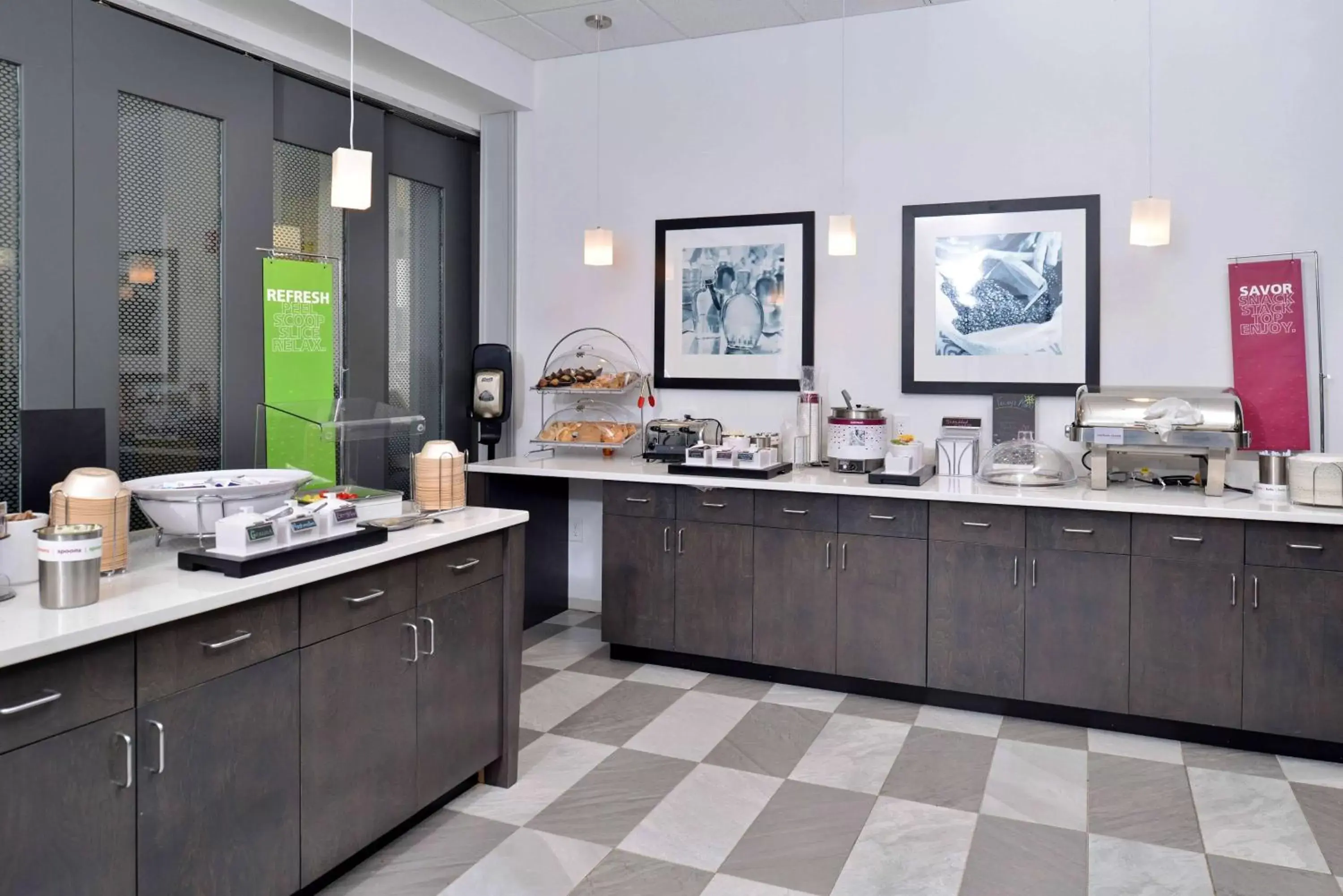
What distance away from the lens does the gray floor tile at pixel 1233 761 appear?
3344 mm

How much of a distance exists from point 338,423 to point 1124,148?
135 inches

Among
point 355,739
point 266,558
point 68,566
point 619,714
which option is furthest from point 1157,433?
point 68,566

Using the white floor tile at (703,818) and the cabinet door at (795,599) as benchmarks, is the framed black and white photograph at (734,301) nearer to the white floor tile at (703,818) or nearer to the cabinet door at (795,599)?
the cabinet door at (795,599)

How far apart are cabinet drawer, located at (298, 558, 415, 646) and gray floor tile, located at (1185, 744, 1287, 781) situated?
9.07ft

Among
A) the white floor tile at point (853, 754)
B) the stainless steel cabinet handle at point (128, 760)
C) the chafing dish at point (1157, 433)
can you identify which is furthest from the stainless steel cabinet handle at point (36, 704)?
the chafing dish at point (1157, 433)

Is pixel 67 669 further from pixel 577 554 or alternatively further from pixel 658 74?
pixel 658 74

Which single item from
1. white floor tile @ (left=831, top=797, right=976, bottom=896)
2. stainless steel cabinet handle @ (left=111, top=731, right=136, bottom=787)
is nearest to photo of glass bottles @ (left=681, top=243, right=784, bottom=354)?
A: white floor tile @ (left=831, top=797, right=976, bottom=896)

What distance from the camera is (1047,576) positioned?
12.2 feet

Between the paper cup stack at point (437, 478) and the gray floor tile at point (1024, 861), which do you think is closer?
the gray floor tile at point (1024, 861)

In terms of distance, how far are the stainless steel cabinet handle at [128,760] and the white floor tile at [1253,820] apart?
9.18 ft

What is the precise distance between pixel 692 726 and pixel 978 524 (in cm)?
138

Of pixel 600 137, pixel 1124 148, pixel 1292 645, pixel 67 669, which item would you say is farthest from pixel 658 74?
pixel 67 669

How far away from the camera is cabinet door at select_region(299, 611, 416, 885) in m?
2.39

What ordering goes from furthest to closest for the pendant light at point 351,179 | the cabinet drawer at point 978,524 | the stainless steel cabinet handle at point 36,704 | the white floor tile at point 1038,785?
the cabinet drawer at point 978,524 → the pendant light at point 351,179 → the white floor tile at point 1038,785 → the stainless steel cabinet handle at point 36,704
